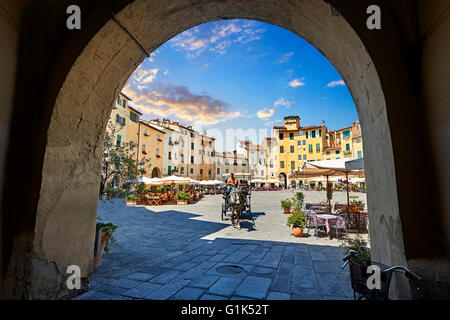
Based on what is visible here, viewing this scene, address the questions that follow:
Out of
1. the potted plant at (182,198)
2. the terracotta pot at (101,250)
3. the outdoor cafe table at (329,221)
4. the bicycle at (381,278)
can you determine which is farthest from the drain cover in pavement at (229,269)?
the potted plant at (182,198)

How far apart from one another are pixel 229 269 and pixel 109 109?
3.54 m

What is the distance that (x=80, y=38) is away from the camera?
8.83 feet

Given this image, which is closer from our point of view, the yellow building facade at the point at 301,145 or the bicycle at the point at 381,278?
the bicycle at the point at 381,278

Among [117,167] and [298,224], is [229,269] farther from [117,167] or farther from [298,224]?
[117,167]

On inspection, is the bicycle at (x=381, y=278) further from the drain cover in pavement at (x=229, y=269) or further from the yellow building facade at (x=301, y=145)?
the yellow building facade at (x=301, y=145)

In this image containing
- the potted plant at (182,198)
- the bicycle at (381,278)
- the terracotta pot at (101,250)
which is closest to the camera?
the bicycle at (381,278)

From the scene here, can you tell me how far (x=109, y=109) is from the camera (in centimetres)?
355

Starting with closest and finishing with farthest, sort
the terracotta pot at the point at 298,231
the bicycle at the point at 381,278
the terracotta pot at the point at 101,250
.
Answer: the bicycle at the point at 381,278, the terracotta pot at the point at 101,250, the terracotta pot at the point at 298,231

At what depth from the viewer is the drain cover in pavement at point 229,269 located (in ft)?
12.8

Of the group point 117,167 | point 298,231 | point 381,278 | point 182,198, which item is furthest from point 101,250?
point 182,198

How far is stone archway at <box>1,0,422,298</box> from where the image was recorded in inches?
92.6

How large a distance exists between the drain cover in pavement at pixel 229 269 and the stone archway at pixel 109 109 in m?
2.19
